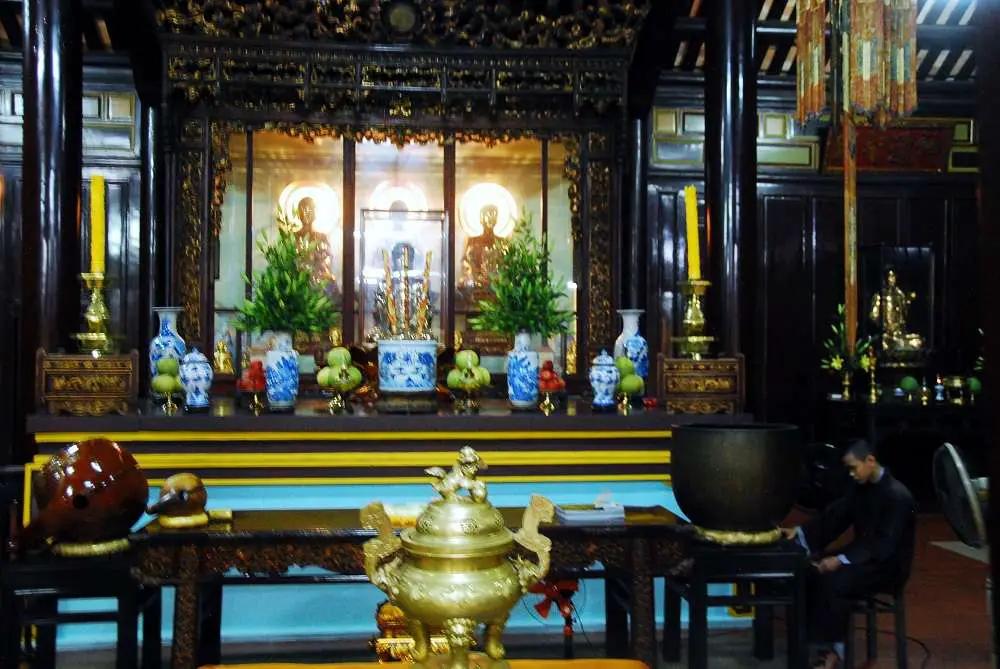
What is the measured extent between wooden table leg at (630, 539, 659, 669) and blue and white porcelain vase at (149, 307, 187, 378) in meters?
2.36

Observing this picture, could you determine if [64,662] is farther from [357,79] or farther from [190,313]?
[357,79]

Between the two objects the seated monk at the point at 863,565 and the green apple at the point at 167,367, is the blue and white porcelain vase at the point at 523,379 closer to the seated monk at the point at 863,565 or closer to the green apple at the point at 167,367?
the seated monk at the point at 863,565

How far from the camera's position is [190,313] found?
6.37 meters

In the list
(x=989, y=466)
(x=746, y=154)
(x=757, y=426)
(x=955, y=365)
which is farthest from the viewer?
(x=955, y=365)

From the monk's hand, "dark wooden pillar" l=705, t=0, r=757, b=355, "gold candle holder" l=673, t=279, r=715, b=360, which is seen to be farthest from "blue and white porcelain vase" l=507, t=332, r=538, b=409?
the monk's hand

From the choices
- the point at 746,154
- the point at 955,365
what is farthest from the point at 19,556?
the point at 955,365

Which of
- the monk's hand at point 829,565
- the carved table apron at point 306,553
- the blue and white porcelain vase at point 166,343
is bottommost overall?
the monk's hand at point 829,565

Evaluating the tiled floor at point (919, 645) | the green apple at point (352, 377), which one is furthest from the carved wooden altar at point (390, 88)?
the tiled floor at point (919, 645)

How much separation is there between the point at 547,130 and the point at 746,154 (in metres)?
2.46

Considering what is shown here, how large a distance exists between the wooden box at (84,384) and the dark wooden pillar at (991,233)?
3321 millimetres

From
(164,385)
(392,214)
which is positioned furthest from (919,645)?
(392,214)

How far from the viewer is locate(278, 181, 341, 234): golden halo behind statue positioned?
6.83 metres

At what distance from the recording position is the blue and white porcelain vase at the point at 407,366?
402 cm

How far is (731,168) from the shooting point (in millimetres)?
4469
